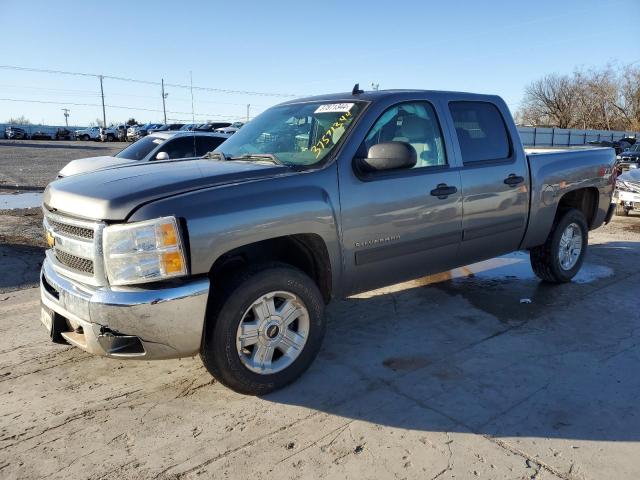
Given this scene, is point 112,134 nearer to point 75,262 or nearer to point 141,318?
point 75,262

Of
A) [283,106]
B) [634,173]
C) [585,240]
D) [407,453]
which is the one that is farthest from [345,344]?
[634,173]

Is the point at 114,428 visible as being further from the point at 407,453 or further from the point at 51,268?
the point at 407,453

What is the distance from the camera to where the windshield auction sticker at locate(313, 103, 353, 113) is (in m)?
4.07

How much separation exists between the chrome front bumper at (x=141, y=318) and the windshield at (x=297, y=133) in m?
1.31

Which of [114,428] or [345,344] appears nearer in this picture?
[114,428]

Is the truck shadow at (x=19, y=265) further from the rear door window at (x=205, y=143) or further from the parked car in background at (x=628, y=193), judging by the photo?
the parked car in background at (x=628, y=193)

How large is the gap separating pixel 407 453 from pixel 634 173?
34.4ft

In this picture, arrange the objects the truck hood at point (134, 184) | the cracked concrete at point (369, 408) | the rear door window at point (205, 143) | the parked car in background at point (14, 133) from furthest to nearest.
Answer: the parked car in background at point (14, 133), the rear door window at point (205, 143), the truck hood at point (134, 184), the cracked concrete at point (369, 408)

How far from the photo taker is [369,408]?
327cm

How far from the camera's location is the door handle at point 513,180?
4.79 metres

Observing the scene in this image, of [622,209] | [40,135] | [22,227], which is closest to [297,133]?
[22,227]

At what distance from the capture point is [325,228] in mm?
3514

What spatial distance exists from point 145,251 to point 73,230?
67 centimetres

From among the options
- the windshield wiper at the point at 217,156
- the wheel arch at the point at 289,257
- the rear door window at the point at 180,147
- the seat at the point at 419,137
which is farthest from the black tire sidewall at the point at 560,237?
the rear door window at the point at 180,147
